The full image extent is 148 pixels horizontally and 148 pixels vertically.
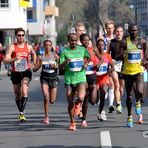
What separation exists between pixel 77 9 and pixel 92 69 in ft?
303

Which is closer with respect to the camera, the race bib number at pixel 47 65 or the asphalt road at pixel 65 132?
the asphalt road at pixel 65 132

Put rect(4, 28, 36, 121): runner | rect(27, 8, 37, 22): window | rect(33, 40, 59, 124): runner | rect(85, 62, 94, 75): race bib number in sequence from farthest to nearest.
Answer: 1. rect(27, 8, 37, 22): window
2. rect(4, 28, 36, 121): runner
3. rect(33, 40, 59, 124): runner
4. rect(85, 62, 94, 75): race bib number

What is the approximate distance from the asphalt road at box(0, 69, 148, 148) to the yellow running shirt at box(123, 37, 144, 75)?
3.36 feet

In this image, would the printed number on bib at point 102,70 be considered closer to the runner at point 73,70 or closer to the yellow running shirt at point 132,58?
the yellow running shirt at point 132,58

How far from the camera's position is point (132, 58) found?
12.7 metres

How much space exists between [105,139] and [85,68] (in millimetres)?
1816

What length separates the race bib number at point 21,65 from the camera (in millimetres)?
13840

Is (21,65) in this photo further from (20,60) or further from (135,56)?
(135,56)

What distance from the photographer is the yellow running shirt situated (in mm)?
12688

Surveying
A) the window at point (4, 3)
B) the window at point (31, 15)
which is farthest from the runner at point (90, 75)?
the window at point (31, 15)

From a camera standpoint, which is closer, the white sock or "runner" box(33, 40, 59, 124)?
"runner" box(33, 40, 59, 124)

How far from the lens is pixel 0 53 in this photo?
34000 millimetres

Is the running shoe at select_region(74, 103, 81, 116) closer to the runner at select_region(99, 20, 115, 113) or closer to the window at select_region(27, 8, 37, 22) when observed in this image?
the runner at select_region(99, 20, 115, 113)

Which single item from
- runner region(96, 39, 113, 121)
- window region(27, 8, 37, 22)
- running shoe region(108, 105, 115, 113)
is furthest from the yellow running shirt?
window region(27, 8, 37, 22)
